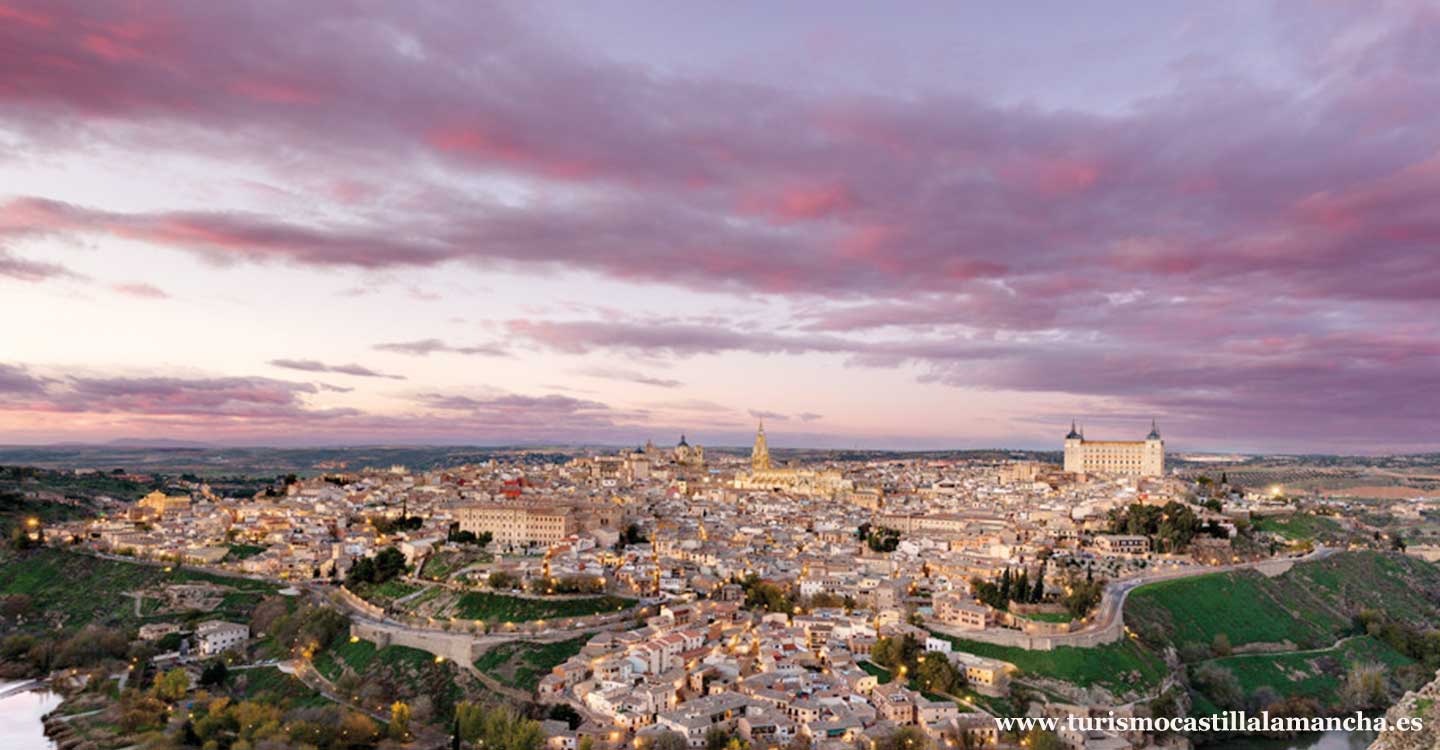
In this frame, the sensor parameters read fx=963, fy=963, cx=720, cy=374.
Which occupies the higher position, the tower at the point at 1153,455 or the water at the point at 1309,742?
the tower at the point at 1153,455

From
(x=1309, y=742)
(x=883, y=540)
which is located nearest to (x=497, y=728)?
(x=1309, y=742)

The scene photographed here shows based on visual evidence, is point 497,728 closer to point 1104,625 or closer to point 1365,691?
point 1104,625

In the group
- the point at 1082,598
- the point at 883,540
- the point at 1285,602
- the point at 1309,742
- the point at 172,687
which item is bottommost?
the point at 1309,742

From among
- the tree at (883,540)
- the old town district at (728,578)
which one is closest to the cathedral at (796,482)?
the old town district at (728,578)

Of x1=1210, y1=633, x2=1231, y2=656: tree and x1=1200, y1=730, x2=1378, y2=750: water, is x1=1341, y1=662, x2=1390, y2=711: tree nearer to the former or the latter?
x1=1200, y1=730, x2=1378, y2=750: water

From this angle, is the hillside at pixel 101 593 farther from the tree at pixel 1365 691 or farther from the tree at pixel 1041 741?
the tree at pixel 1365 691

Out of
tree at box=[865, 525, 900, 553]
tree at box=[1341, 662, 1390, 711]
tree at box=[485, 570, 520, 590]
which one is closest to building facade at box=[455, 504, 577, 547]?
tree at box=[485, 570, 520, 590]
